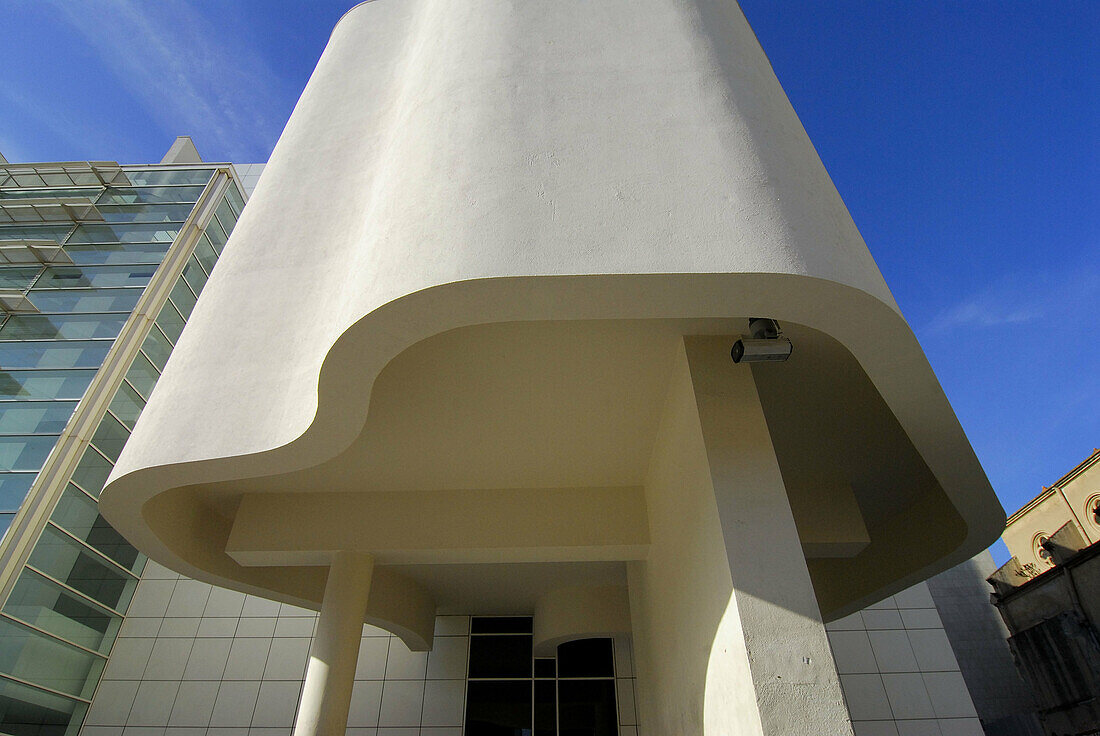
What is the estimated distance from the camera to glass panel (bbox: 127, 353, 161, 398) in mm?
14039

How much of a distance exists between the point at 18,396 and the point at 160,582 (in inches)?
194

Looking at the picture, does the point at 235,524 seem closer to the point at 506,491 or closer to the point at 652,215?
the point at 506,491

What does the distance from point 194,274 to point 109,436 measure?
16.5 feet

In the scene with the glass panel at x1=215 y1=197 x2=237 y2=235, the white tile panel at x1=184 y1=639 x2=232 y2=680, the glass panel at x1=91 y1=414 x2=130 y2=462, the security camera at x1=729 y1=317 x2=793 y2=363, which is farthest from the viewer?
the glass panel at x1=215 y1=197 x2=237 y2=235

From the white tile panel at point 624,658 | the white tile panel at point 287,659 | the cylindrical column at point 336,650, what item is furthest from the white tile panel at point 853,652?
the white tile panel at point 287,659

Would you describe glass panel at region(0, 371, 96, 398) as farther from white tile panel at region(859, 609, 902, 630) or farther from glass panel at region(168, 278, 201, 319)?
white tile panel at region(859, 609, 902, 630)

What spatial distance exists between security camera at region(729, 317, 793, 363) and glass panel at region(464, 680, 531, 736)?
9.24m

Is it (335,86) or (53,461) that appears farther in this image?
(53,461)

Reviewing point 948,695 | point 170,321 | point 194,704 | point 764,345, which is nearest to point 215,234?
point 170,321

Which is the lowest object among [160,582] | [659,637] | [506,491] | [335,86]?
[659,637]

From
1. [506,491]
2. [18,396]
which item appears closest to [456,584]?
[506,491]

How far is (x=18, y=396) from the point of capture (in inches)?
513

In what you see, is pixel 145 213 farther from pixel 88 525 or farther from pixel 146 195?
pixel 88 525

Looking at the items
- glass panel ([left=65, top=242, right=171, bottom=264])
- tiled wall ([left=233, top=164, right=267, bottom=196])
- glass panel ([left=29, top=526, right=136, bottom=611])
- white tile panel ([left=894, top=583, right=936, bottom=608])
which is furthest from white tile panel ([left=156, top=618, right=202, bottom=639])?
tiled wall ([left=233, top=164, right=267, bottom=196])
